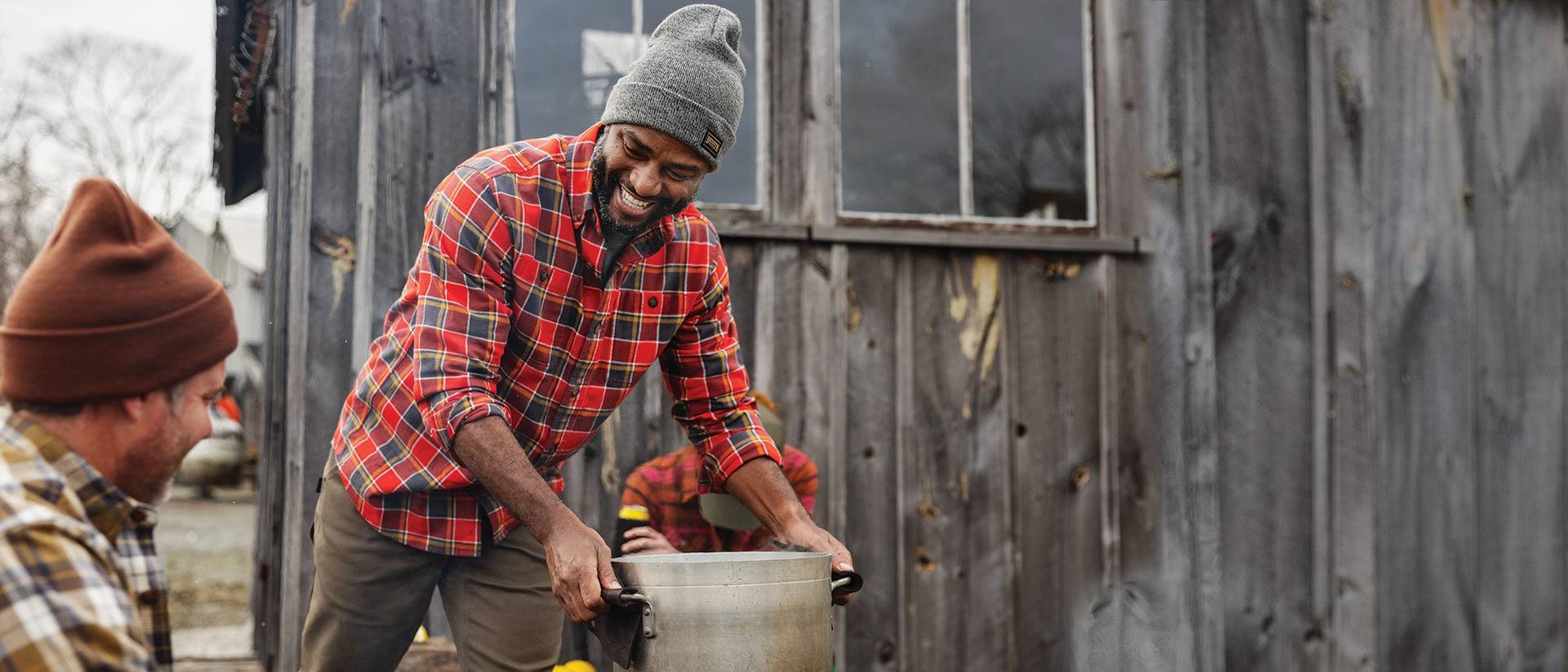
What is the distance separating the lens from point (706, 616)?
2039 millimetres

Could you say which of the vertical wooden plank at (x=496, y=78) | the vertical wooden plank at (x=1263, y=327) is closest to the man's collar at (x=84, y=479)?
the vertical wooden plank at (x=496, y=78)

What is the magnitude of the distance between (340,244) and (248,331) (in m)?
20.8

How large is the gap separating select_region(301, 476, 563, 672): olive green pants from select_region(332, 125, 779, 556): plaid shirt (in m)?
0.06

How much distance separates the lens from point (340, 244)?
129 inches

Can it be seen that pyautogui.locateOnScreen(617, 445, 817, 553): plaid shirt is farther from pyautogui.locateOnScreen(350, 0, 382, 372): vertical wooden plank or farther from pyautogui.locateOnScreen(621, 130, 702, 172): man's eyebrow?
pyautogui.locateOnScreen(621, 130, 702, 172): man's eyebrow

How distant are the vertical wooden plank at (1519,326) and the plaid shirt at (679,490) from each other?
8.21 ft

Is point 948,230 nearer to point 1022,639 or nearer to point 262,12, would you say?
point 1022,639

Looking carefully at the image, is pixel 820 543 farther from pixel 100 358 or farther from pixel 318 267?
pixel 318 267

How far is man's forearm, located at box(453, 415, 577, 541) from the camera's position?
213cm

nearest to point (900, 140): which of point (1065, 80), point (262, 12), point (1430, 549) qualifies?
point (1065, 80)

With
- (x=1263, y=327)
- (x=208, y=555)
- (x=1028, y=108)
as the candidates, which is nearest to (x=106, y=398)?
(x=1028, y=108)

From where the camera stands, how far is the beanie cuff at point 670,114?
2266 mm

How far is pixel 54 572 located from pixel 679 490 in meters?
2.22

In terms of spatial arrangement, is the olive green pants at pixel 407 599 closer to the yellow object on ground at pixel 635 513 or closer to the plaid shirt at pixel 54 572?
the yellow object on ground at pixel 635 513
